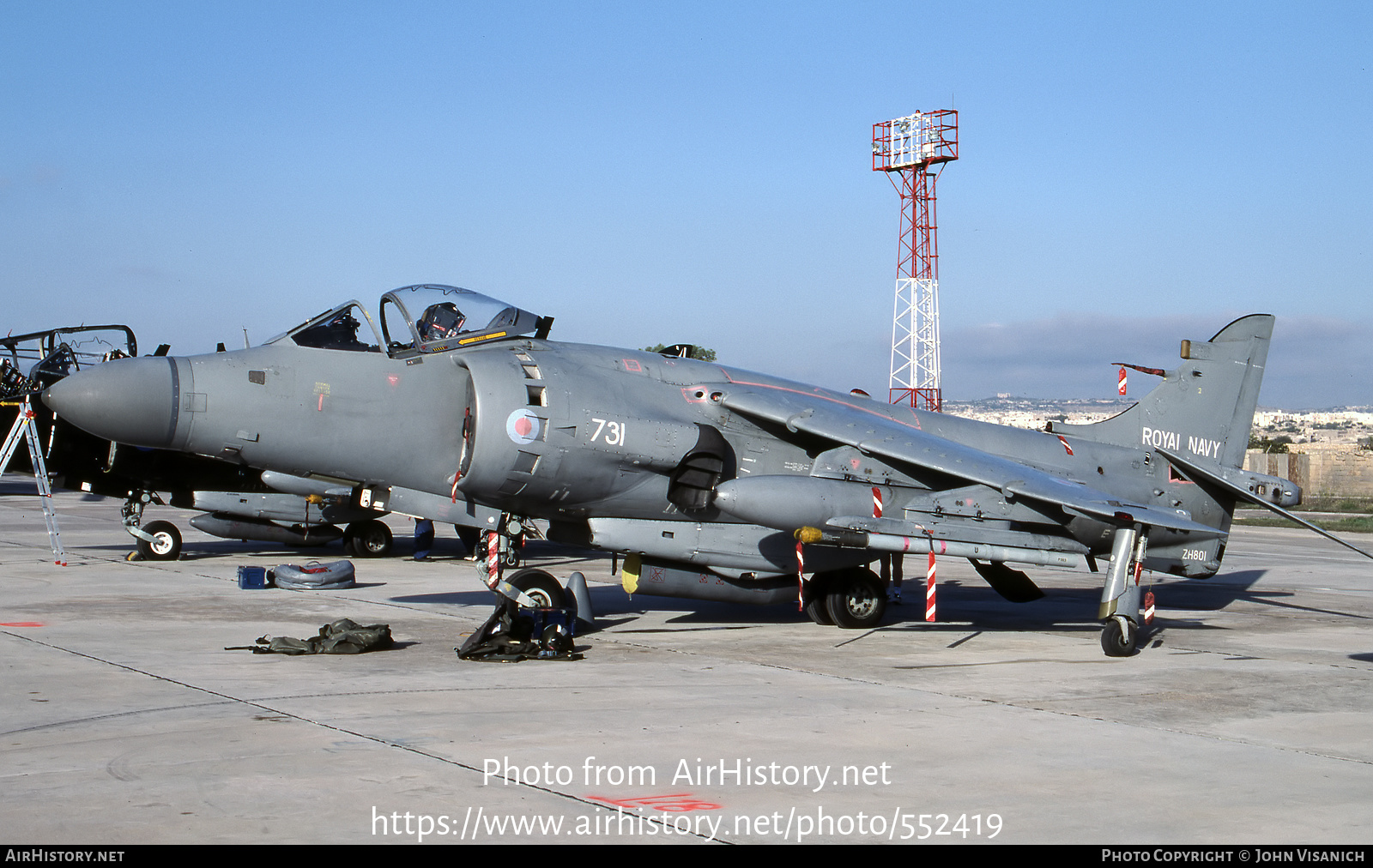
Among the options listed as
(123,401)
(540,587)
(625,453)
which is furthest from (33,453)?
(625,453)

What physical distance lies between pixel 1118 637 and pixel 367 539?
46.3 feet

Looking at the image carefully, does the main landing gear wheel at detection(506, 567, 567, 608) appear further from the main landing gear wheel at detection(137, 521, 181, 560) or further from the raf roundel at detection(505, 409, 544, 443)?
the main landing gear wheel at detection(137, 521, 181, 560)

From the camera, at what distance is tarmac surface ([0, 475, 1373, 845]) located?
531cm

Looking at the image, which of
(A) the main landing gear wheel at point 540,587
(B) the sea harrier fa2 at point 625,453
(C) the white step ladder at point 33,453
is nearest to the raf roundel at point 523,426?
(B) the sea harrier fa2 at point 625,453

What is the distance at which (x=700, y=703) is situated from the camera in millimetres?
8219

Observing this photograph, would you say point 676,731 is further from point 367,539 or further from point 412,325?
point 367,539

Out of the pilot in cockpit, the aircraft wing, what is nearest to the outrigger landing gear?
the aircraft wing

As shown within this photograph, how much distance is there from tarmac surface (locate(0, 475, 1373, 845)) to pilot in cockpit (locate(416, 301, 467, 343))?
2.88 meters

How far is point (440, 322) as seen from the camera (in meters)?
11.0

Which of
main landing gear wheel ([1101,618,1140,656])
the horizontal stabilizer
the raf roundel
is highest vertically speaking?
the raf roundel

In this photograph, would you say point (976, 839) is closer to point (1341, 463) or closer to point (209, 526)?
point (209, 526)
